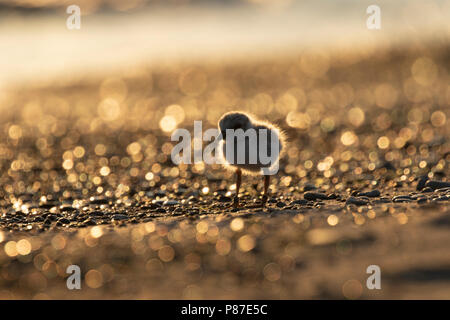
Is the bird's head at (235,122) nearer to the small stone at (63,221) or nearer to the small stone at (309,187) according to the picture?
the small stone at (309,187)

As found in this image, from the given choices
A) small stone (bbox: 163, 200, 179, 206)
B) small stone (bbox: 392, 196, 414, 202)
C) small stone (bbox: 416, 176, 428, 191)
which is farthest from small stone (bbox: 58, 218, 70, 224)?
small stone (bbox: 416, 176, 428, 191)

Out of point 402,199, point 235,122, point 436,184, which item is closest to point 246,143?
point 235,122

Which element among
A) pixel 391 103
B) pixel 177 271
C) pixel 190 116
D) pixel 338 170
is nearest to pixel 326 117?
pixel 391 103

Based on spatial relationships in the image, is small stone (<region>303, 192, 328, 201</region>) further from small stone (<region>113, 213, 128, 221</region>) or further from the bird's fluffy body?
small stone (<region>113, 213, 128, 221</region>)

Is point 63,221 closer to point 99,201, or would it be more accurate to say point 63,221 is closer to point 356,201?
point 99,201
